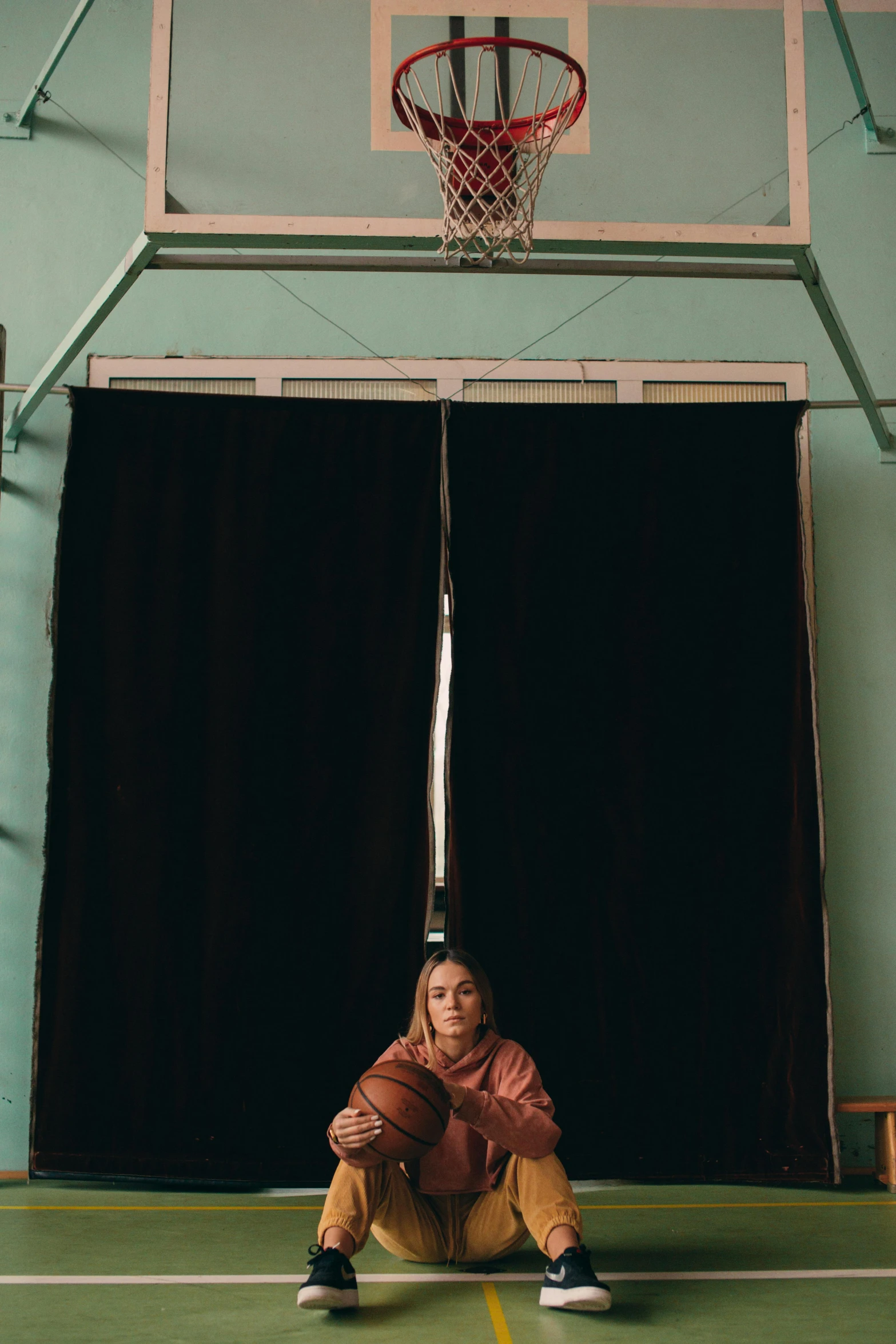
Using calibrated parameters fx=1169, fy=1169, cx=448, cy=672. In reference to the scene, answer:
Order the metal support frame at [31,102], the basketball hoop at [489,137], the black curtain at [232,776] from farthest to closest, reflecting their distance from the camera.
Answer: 1. the metal support frame at [31,102]
2. the black curtain at [232,776]
3. the basketball hoop at [489,137]

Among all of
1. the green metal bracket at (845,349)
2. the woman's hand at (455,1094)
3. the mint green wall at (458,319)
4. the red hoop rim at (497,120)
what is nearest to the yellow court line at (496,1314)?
the woman's hand at (455,1094)

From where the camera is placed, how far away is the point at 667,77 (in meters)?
3.39

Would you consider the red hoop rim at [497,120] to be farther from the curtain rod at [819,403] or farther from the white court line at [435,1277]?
the white court line at [435,1277]

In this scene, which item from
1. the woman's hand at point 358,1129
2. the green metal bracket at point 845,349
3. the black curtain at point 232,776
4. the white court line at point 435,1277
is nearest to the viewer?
the woman's hand at point 358,1129

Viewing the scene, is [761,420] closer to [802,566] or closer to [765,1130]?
[802,566]

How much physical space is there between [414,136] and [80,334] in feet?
4.02

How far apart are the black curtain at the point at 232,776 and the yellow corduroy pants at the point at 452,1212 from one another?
0.99 m

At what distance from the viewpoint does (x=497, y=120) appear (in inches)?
129

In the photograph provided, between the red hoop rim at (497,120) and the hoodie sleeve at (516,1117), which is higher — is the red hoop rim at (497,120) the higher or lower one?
the higher one

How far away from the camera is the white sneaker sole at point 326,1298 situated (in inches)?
104

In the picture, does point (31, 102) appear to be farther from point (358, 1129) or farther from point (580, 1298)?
point (580, 1298)

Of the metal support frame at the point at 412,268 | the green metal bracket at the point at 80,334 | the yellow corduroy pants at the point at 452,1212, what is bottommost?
the yellow corduroy pants at the point at 452,1212

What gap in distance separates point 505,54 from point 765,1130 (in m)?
3.46

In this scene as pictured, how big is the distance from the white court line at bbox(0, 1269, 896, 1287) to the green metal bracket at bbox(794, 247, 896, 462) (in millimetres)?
2729
